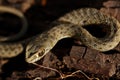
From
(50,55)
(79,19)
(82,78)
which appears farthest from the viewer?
(79,19)

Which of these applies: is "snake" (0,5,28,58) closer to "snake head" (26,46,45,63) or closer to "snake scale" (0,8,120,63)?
"snake scale" (0,8,120,63)

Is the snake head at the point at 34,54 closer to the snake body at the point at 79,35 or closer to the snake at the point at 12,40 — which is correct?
the snake body at the point at 79,35

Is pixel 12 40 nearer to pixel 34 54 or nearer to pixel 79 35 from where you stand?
pixel 34 54

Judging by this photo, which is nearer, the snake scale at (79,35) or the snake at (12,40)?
the snake scale at (79,35)

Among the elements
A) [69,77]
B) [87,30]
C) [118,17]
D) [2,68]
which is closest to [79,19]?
[87,30]

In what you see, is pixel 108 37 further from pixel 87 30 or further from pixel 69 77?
pixel 69 77

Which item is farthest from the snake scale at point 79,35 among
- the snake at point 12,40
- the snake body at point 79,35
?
the snake at point 12,40

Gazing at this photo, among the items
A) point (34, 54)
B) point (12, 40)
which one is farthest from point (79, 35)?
point (12, 40)
